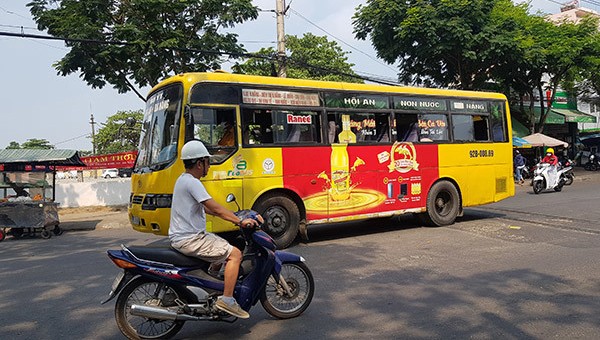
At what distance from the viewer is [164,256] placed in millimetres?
3863

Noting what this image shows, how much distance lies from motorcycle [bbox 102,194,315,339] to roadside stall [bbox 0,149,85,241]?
354 inches

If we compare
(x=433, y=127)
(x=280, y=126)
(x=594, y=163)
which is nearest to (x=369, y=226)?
(x=433, y=127)

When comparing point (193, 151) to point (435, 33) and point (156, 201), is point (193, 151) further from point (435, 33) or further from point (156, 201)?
point (435, 33)

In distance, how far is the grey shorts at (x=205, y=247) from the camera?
3.87 meters

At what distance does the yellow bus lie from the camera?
7.32 metres

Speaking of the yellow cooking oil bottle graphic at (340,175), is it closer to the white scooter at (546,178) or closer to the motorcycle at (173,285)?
the motorcycle at (173,285)

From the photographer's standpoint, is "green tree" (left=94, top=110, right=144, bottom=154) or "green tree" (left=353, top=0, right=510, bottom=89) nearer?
"green tree" (left=353, top=0, right=510, bottom=89)

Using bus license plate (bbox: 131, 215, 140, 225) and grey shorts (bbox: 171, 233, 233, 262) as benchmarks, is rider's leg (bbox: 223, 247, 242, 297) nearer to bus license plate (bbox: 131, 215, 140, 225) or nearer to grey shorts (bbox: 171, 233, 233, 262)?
grey shorts (bbox: 171, 233, 233, 262)

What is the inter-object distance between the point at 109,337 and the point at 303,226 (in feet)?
14.7

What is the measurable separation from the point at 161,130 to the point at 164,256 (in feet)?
13.0

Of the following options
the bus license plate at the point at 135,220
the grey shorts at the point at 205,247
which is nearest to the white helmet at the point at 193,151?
the grey shorts at the point at 205,247

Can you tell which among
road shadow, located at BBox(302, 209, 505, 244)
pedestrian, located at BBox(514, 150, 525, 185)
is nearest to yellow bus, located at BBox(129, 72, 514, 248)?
road shadow, located at BBox(302, 209, 505, 244)

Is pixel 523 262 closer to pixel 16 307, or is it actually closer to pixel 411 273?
pixel 411 273

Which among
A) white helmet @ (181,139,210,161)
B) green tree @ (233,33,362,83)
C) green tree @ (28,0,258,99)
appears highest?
green tree @ (233,33,362,83)
